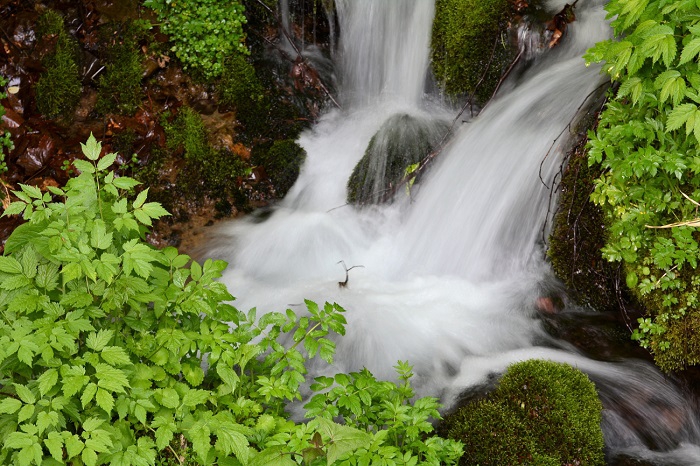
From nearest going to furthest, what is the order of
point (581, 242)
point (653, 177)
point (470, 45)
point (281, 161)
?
point (653, 177), point (581, 242), point (470, 45), point (281, 161)

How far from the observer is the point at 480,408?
10.7 ft

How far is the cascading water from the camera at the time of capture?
12.0ft

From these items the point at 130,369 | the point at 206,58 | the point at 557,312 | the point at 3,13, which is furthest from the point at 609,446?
the point at 3,13

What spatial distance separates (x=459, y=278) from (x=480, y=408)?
1455mm

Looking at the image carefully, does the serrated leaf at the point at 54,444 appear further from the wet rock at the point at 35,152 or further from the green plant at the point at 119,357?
the wet rock at the point at 35,152

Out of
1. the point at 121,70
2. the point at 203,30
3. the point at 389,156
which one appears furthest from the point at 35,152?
the point at 389,156

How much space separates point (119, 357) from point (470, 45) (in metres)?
4.27

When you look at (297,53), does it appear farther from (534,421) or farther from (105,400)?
(105,400)

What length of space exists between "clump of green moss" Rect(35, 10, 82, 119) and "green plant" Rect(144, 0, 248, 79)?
88cm

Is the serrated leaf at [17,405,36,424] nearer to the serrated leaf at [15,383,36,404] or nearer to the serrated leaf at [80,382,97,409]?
the serrated leaf at [15,383,36,404]

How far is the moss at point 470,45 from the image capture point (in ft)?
17.6

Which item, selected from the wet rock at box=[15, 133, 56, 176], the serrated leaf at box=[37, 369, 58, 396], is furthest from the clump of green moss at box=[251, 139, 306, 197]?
the serrated leaf at box=[37, 369, 58, 396]

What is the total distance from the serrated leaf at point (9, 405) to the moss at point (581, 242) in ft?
10.7

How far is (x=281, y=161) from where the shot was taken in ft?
18.6
